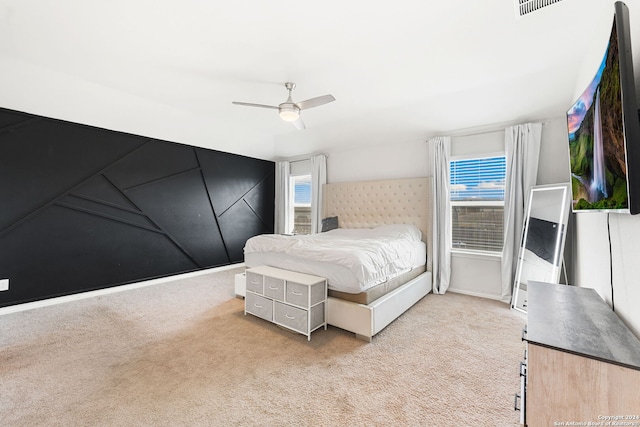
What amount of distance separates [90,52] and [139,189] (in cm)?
216

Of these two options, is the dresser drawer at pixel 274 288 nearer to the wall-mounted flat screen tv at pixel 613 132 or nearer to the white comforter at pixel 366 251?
the white comforter at pixel 366 251

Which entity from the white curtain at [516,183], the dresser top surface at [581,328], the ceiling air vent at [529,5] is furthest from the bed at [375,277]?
the ceiling air vent at [529,5]

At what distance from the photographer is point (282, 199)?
6484 mm

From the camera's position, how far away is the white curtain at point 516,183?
3.62m

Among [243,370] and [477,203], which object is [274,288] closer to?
[243,370]

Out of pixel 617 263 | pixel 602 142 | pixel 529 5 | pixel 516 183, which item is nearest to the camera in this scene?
pixel 602 142

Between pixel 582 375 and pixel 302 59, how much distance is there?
2.98 meters

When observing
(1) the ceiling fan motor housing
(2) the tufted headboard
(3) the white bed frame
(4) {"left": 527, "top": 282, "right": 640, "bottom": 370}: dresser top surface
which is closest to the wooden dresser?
(4) {"left": 527, "top": 282, "right": 640, "bottom": 370}: dresser top surface

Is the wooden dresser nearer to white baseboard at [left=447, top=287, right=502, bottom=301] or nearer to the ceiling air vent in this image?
the ceiling air vent

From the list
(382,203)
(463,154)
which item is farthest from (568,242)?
(382,203)

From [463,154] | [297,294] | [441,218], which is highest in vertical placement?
[463,154]

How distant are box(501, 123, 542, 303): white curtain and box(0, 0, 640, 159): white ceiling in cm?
24

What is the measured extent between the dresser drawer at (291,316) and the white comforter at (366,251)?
0.44m

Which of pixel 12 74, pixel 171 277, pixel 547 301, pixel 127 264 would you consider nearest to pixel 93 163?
pixel 12 74
